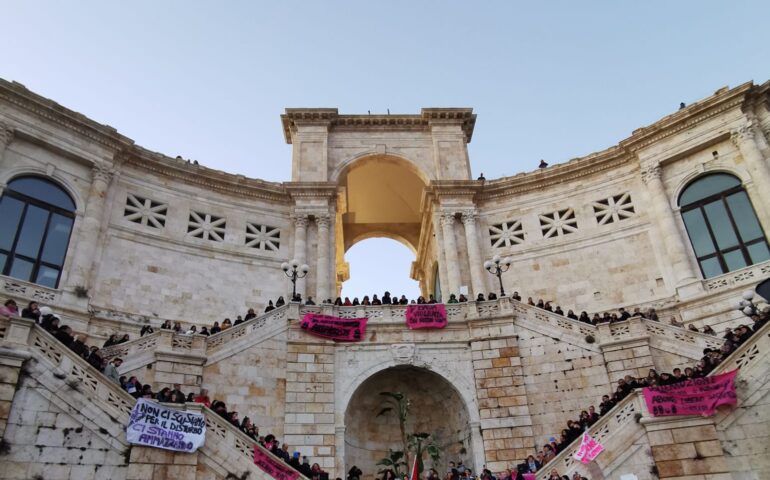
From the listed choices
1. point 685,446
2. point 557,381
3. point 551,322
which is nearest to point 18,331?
point 685,446

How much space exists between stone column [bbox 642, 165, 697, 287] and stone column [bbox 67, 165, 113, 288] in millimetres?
25040

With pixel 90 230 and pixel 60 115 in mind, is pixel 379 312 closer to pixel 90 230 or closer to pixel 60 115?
pixel 90 230

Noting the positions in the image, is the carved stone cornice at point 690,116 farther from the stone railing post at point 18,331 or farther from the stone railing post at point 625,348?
the stone railing post at point 18,331

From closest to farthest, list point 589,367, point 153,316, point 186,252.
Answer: point 589,367
point 153,316
point 186,252

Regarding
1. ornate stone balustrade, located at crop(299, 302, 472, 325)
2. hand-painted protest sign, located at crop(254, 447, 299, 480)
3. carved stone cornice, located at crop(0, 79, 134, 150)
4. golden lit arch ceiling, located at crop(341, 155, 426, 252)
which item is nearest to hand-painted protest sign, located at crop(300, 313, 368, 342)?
ornate stone balustrade, located at crop(299, 302, 472, 325)

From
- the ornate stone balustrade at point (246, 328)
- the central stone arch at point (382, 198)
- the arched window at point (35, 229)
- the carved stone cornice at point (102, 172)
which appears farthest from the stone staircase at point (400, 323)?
the central stone arch at point (382, 198)

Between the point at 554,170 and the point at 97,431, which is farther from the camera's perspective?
the point at 554,170

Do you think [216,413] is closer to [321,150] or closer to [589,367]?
[589,367]

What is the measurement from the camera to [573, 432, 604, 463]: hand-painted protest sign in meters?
14.8

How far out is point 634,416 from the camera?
15.0m

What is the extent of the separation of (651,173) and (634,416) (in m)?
16.9

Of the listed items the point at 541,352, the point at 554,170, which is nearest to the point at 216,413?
the point at 541,352

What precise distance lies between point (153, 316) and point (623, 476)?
A: 64.0 feet

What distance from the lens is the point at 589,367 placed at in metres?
20.3
